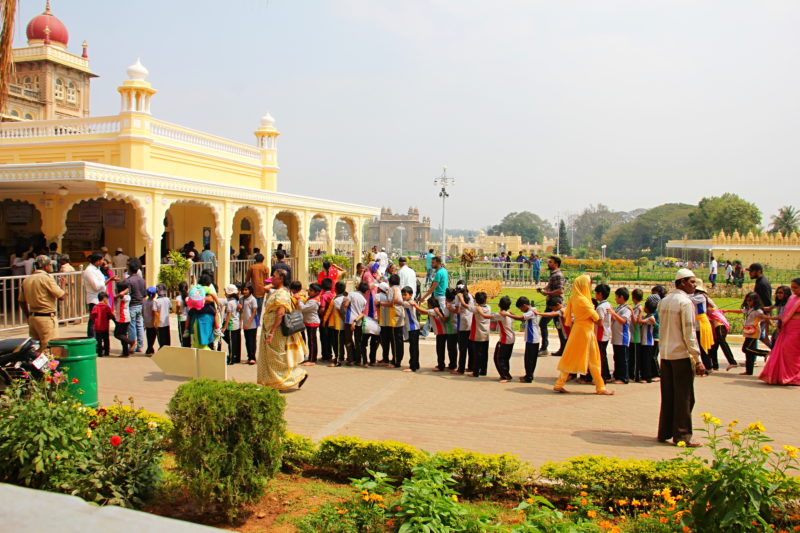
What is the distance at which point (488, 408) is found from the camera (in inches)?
268

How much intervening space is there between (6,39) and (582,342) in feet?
23.5

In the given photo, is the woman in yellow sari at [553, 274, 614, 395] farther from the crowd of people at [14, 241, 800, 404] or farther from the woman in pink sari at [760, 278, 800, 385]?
the woman in pink sari at [760, 278, 800, 385]

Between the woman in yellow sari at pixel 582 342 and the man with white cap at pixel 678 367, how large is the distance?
171 cm

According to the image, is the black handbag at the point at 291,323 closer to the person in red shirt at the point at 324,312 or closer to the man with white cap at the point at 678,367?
the person in red shirt at the point at 324,312

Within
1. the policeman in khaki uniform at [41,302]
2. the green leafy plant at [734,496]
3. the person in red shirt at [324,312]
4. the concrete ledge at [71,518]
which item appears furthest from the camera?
the person in red shirt at [324,312]

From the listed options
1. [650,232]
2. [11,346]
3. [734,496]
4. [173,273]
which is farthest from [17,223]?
[650,232]

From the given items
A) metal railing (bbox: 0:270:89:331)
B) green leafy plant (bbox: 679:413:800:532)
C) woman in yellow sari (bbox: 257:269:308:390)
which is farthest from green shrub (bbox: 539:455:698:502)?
metal railing (bbox: 0:270:89:331)

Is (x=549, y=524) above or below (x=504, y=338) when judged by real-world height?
below

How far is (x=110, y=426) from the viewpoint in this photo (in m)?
4.25

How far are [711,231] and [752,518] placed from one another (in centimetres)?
6694

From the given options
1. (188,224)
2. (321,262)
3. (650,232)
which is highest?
(650,232)

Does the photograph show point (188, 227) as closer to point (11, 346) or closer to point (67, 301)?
point (67, 301)

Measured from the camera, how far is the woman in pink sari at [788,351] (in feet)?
25.6

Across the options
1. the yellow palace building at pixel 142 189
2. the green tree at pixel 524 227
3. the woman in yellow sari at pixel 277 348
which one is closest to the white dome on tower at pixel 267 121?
the yellow palace building at pixel 142 189
